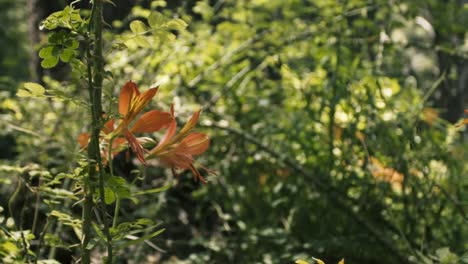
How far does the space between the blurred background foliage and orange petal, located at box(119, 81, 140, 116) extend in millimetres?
972

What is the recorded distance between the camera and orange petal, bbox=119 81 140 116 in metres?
1.03

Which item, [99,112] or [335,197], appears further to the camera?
[335,197]

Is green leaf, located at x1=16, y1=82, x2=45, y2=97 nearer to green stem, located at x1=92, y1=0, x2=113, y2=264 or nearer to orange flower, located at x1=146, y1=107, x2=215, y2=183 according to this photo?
green stem, located at x1=92, y1=0, x2=113, y2=264

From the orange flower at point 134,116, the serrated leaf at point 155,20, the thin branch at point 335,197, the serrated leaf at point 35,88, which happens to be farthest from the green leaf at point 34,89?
the thin branch at point 335,197

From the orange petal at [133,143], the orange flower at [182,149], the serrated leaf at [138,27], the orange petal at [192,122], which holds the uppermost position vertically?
the serrated leaf at [138,27]

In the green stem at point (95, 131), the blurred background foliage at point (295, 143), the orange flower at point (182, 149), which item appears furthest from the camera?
the blurred background foliage at point (295, 143)

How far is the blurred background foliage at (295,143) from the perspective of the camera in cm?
219

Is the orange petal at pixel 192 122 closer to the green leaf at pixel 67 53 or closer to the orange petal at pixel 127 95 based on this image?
the orange petal at pixel 127 95

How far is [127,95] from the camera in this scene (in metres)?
1.04

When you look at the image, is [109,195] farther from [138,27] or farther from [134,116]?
[138,27]

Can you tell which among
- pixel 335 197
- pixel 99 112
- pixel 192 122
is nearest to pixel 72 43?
pixel 99 112

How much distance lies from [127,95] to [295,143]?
160 centimetres

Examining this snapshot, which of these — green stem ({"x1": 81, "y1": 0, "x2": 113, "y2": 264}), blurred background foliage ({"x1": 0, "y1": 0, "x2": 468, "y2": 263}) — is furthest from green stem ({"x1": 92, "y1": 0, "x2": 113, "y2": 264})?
blurred background foliage ({"x1": 0, "y1": 0, "x2": 468, "y2": 263})

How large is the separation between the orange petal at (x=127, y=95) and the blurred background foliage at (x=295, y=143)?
3.19 feet
